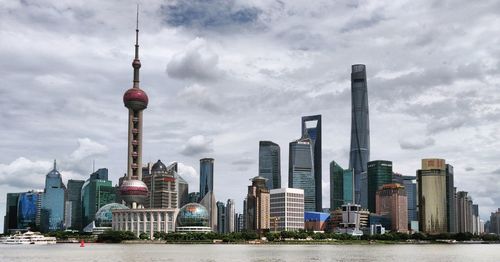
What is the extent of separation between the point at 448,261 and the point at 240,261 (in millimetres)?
49744

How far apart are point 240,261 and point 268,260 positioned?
20.8ft

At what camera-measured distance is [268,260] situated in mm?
147625

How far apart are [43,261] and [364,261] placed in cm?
7019

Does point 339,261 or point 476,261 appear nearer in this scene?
point 339,261

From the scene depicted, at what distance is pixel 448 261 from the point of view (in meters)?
158

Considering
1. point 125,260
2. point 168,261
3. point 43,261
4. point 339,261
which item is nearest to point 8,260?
point 43,261

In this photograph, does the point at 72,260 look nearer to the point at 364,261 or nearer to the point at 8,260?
the point at 8,260

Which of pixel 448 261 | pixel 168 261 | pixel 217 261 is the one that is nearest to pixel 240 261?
pixel 217 261

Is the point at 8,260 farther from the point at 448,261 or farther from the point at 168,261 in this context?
the point at 448,261

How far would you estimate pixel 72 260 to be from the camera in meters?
151

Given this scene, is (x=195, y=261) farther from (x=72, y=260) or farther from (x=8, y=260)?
(x=8, y=260)

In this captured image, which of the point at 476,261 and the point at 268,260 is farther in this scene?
the point at 476,261

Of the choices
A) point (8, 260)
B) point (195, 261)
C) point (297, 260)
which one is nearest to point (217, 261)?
point (195, 261)

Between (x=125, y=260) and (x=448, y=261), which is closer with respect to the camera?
(x=125, y=260)
